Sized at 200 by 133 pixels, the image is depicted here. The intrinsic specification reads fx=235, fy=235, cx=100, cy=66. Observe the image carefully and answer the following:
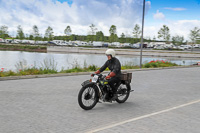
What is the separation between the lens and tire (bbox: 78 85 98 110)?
6.06 m

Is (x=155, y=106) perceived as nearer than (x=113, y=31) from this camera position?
Yes

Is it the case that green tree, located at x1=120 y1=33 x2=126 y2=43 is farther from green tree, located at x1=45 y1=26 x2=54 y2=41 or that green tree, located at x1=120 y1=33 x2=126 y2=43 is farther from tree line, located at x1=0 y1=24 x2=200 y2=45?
green tree, located at x1=45 y1=26 x2=54 y2=41

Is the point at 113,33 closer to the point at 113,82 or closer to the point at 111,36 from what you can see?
the point at 111,36

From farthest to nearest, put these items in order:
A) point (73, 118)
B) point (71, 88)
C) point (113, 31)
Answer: point (113, 31) → point (71, 88) → point (73, 118)

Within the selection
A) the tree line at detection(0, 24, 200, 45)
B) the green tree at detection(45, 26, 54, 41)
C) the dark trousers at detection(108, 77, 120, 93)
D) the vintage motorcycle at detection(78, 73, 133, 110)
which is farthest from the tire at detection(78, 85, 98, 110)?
the green tree at detection(45, 26, 54, 41)

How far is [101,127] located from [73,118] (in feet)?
2.86

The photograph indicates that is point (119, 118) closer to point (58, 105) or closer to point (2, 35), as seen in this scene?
point (58, 105)

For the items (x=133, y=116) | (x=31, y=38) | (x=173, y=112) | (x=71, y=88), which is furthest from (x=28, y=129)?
(x=31, y=38)

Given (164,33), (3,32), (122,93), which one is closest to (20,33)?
(3,32)

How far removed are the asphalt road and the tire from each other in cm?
16

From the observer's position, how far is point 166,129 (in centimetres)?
480

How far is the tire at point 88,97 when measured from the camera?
606cm

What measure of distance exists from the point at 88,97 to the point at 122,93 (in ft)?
4.38

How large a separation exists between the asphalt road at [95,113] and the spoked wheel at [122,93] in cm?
17
